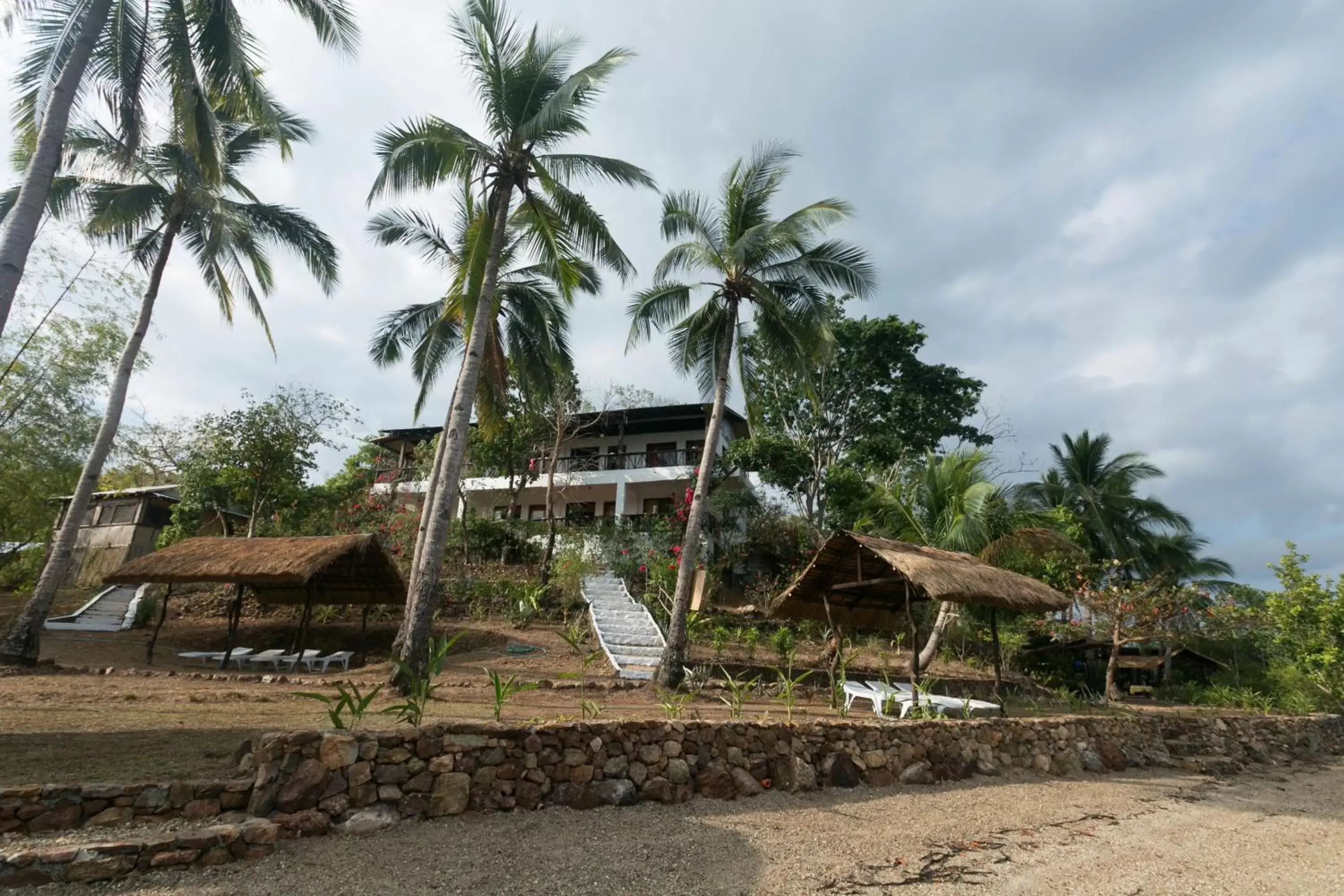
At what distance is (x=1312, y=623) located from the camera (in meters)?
14.8

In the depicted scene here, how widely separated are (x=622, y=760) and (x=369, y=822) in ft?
6.31

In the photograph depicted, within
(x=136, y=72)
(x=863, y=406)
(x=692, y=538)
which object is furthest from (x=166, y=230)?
(x=863, y=406)

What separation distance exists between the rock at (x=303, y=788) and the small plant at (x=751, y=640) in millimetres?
9556

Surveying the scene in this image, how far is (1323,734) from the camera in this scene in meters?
13.3

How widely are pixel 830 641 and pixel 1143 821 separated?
705 centimetres

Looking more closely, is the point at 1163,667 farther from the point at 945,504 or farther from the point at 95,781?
the point at 95,781

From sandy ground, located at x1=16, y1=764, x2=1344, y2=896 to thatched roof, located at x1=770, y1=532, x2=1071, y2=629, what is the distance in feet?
7.91

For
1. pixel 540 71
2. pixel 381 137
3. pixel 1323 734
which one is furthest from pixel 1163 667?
pixel 381 137

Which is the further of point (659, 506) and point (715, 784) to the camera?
point (659, 506)

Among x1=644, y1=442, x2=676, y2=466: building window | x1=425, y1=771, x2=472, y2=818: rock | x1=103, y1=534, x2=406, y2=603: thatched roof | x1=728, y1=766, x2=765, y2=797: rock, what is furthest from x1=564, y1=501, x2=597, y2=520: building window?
x1=425, y1=771, x2=472, y2=818: rock

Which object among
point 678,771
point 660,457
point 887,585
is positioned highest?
point 660,457

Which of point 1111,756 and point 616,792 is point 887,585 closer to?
point 1111,756

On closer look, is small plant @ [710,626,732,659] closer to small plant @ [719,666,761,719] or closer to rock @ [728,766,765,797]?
small plant @ [719,666,761,719]

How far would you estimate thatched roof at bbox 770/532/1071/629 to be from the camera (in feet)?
29.0
